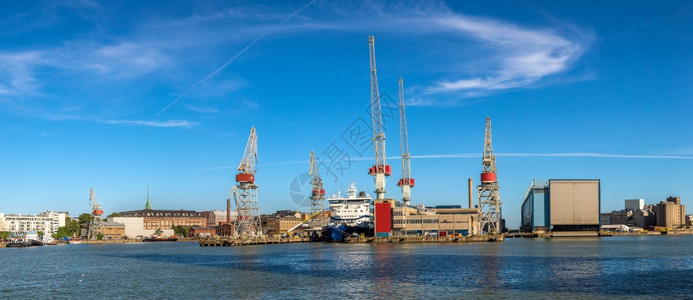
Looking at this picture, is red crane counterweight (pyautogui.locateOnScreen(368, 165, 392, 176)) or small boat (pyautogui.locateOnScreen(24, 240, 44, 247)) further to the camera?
small boat (pyautogui.locateOnScreen(24, 240, 44, 247))

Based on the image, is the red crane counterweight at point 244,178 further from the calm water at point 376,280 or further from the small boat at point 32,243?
the small boat at point 32,243

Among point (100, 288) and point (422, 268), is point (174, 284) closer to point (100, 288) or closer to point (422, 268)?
point (100, 288)

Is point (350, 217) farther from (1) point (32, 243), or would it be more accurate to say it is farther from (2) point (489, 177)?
(1) point (32, 243)

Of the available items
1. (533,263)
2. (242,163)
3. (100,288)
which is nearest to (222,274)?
(100,288)

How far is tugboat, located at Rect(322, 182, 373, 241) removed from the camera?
153 meters

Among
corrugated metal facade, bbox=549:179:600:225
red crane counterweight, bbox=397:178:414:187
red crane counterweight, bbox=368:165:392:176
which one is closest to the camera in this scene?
red crane counterweight, bbox=368:165:392:176

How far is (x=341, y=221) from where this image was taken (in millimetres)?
154000

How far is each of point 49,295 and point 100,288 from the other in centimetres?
437

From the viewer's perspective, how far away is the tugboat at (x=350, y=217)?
153m

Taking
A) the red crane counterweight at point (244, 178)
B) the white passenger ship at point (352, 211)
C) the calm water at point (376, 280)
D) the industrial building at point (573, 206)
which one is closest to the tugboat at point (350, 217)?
the white passenger ship at point (352, 211)

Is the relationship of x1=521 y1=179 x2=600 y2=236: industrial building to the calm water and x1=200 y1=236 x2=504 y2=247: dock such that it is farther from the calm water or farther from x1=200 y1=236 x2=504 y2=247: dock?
the calm water

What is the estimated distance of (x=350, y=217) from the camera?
15312 centimetres

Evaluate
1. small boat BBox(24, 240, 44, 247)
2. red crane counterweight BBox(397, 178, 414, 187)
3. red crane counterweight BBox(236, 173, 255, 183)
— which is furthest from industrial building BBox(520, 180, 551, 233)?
small boat BBox(24, 240, 44, 247)

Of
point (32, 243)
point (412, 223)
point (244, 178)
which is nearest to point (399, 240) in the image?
point (412, 223)
